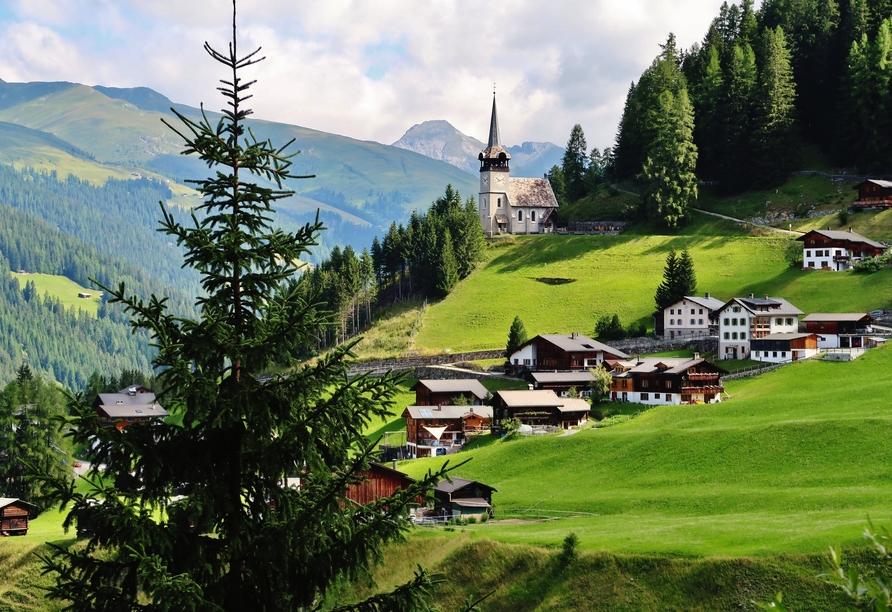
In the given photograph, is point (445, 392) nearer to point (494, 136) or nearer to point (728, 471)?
point (728, 471)

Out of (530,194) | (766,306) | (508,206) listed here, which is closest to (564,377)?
(766,306)

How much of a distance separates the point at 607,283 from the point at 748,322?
3297 cm

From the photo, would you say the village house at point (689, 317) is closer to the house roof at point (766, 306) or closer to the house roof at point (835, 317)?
the house roof at point (766, 306)

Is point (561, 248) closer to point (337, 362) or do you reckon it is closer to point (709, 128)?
point (709, 128)

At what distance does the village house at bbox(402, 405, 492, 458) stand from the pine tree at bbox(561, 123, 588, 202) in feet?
263

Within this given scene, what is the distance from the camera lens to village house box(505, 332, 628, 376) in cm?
9894

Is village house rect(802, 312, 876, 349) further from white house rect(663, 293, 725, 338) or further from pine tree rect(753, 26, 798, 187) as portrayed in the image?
pine tree rect(753, 26, 798, 187)

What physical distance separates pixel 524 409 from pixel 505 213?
222ft

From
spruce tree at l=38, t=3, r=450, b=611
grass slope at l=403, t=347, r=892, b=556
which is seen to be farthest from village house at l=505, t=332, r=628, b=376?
Answer: spruce tree at l=38, t=3, r=450, b=611

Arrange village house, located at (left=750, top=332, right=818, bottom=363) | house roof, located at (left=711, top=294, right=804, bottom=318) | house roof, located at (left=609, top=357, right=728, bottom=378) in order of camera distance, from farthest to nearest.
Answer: house roof, located at (left=711, top=294, right=804, bottom=318) → village house, located at (left=750, top=332, right=818, bottom=363) → house roof, located at (left=609, top=357, right=728, bottom=378)

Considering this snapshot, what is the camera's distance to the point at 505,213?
152 meters

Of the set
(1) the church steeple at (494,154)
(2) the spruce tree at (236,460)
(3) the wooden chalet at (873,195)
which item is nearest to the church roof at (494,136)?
(1) the church steeple at (494,154)

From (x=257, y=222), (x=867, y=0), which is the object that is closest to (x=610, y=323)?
(x=867, y=0)

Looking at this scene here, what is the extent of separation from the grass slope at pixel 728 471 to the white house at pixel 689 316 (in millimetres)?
17472
